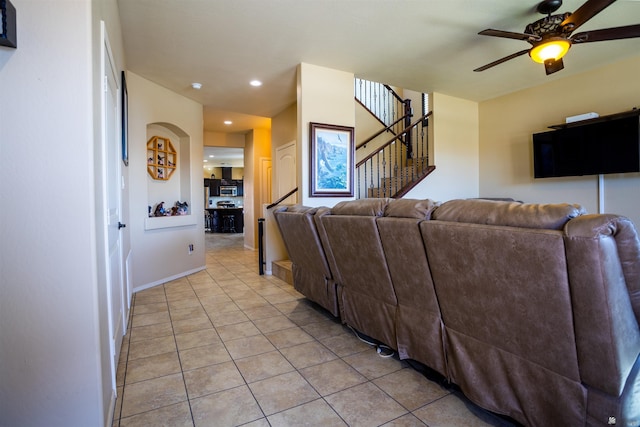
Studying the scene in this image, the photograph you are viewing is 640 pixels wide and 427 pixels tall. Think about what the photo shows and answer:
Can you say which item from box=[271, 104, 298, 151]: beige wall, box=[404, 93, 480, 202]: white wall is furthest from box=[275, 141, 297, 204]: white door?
box=[404, 93, 480, 202]: white wall

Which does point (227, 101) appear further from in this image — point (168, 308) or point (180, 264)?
point (168, 308)

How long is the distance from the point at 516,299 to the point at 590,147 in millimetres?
4334

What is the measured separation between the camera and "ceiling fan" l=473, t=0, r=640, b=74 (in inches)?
96.3

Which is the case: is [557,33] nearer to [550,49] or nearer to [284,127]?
[550,49]

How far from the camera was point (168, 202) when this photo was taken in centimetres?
489

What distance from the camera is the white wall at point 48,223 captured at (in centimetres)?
117

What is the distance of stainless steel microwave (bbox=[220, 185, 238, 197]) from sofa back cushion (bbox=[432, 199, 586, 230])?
13062mm

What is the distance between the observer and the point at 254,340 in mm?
2467

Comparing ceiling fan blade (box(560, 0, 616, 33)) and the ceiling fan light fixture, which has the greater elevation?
ceiling fan blade (box(560, 0, 616, 33))

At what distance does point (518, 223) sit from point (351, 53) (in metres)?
3.23

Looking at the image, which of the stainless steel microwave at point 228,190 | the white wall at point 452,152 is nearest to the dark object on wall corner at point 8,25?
the white wall at point 452,152

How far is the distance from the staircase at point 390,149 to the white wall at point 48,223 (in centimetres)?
438

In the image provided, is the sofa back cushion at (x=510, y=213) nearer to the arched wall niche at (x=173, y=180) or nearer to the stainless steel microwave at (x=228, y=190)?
the arched wall niche at (x=173, y=180)

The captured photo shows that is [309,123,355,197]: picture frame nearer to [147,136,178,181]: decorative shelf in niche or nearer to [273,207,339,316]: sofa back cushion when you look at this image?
[273,207,339,316]: sofa back cushion
